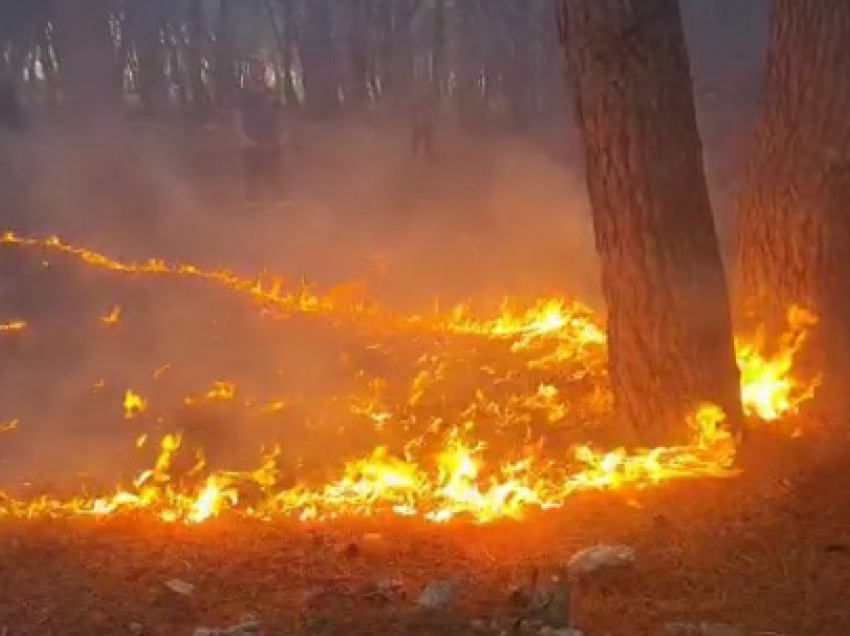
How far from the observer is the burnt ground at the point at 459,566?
4469mm

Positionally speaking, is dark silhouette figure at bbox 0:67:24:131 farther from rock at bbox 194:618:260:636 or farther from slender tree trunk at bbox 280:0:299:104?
rock at bbox 194:618:260:636

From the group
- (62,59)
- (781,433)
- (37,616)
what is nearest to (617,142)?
(781,433)

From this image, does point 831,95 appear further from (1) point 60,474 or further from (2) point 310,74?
(2) point 310,74

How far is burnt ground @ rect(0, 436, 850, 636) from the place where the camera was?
447cm

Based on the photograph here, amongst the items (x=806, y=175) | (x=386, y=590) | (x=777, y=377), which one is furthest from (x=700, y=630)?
(x=806, y=175)

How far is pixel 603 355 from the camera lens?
7.83m

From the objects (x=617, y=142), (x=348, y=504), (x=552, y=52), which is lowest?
(x=348, y=504)

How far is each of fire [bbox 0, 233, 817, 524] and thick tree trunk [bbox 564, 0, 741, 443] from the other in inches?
9.4

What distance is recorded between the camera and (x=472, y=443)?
6.65 m

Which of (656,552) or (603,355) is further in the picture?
(603,355)

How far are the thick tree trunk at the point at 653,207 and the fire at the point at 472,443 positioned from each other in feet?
0.78

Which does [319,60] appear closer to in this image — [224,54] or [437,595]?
[224,54]

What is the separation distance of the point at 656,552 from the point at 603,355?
111 inches

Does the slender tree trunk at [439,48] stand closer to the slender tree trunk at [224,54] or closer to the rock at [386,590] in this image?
the slender tree trunk at [224,54]
